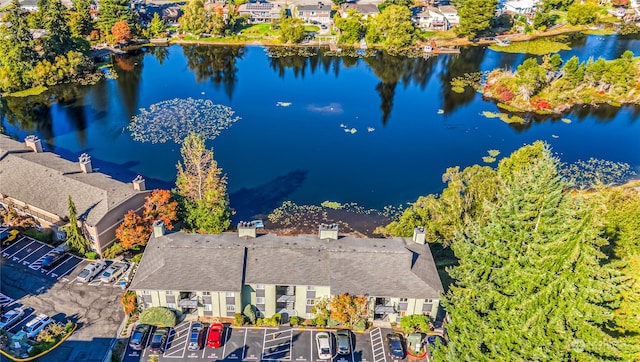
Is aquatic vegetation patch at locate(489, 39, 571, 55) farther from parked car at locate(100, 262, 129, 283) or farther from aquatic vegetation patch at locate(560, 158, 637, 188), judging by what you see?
parked car at locate(100, 262, 129, 283)

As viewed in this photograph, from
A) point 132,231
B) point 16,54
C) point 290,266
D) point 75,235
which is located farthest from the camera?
point 16,54

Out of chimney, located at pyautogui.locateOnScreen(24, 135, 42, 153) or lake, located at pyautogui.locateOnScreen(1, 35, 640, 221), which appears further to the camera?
lake, located at pyautogui.locateOnScreen(1, 35, 640, 221)

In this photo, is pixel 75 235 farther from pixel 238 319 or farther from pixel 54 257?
pixel 238 319

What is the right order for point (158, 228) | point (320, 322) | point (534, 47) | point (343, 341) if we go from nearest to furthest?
point (343, 341)
point (320, 322)
point (158, 228)
point (534, 47)

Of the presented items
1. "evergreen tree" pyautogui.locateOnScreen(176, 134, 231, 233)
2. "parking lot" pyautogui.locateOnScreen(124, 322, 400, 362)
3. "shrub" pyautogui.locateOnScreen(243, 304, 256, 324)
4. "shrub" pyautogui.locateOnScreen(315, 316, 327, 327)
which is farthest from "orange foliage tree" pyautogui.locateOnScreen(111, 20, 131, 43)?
"shrub" pyautogui.locateOnScreen(315, 316, 327, 327)

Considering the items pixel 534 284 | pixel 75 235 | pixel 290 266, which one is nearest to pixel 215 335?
pixel 290 266

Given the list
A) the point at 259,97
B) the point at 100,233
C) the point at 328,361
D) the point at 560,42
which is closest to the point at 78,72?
the point at 259,97

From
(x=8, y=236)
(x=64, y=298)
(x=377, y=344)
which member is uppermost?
(x=8, y=236)
